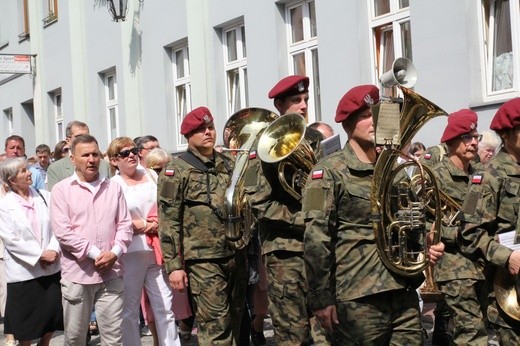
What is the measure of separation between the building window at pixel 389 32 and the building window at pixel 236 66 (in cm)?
358

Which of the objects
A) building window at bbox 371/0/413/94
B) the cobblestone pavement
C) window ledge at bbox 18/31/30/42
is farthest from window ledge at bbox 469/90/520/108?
window ledge at bbox 18/31/30/42

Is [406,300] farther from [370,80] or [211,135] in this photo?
[370,80]

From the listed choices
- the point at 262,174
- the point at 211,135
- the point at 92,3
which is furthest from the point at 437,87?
the point at 92,3

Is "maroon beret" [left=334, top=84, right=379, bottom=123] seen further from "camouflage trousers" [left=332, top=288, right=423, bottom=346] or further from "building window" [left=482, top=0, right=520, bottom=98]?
"building window" [left=482, top=0, right=520, bottom=98]

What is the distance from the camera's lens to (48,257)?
8.37m

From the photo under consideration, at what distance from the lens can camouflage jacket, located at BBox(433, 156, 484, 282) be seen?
7.38m

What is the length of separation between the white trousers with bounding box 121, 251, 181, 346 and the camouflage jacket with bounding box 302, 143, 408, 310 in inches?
136

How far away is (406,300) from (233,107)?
1125cm

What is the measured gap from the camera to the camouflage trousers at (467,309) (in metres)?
7.39

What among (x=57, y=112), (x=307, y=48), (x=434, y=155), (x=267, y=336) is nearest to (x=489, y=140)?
(x=434, y=155)

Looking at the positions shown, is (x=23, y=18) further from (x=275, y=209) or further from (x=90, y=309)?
(x=275, y=209)

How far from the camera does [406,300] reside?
5.44 m

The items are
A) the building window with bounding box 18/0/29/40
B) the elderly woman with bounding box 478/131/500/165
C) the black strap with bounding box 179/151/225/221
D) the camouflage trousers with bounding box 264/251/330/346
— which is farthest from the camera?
the building window with bounding box 18/0/29/40

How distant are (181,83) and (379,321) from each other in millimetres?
12986
